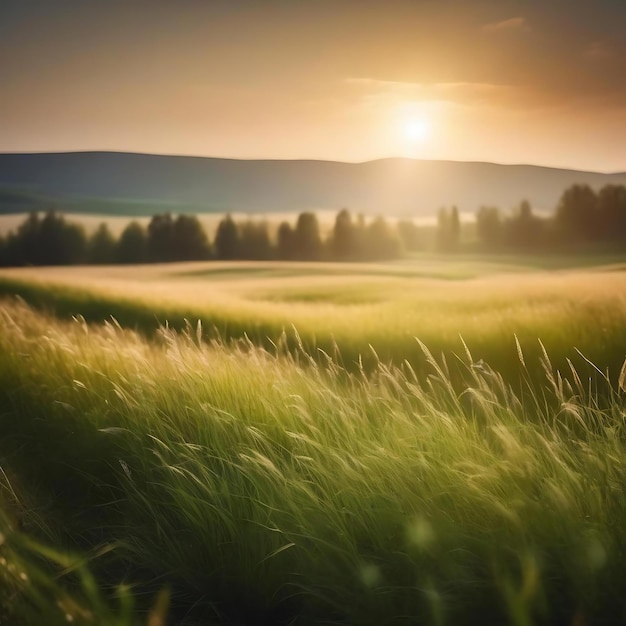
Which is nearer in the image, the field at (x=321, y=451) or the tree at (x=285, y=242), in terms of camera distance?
the field at (x=321, y=451)

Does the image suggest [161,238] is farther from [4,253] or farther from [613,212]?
[613,212]

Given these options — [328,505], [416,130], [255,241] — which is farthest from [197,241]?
[328,505]

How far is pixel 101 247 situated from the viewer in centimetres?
331

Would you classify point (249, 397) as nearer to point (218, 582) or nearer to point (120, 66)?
point (218, 582)

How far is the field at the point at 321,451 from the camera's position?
5.02 ft

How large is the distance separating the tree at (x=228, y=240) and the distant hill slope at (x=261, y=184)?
78 mm

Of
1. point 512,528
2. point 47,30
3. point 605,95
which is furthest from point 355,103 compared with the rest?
point 512,528

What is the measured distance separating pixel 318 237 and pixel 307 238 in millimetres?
57

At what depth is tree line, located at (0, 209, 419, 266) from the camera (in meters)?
2.79

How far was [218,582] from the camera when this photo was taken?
1.71 metres

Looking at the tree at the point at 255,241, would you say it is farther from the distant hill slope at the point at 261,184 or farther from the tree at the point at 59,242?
the tree at the point at 59,242

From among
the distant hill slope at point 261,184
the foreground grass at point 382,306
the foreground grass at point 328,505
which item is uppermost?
the distant hill slope at point 261,184

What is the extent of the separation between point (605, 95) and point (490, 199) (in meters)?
0.58

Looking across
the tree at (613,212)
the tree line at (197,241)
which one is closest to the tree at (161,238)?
the tree line at (197,241)
